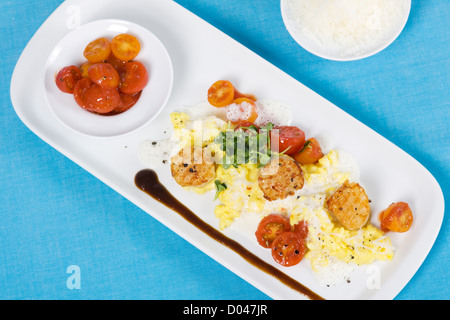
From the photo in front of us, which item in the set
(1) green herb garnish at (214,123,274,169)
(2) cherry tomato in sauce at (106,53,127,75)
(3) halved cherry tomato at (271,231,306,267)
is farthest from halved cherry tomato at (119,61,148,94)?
(3) halved cherry tomato at (271,231,306,267)

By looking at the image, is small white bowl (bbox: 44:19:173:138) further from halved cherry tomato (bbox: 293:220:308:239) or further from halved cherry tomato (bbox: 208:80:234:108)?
halved cherry tomato (bbox: 293:220:308:239)

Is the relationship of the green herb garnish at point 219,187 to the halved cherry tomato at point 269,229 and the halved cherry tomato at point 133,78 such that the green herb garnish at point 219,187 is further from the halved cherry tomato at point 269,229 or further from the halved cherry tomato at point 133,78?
the halved cherry tomato at point 133,78

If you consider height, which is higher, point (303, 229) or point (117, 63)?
point (117, 63)

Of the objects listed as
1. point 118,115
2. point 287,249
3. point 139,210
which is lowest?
point 287,249

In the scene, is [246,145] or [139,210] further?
[139,210]

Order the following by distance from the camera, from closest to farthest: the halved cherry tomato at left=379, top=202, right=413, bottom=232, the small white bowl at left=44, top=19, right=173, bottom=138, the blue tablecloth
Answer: the halved cherry tomato at left=379, top=202, right=413, bottom=232 → the small white bowl at left=44, top=19, right=173, bottom=138 → the blue tablecloth

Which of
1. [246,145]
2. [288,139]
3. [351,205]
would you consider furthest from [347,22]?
[351,205]

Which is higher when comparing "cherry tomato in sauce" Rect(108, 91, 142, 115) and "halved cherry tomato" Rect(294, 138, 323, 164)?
"cherry tomato in sauce" Rect(108, 91, 142, 115)

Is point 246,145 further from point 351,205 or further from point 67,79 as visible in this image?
point 67,79

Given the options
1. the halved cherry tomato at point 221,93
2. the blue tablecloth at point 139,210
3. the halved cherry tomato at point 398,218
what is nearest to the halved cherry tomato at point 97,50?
the blue tablecloth at point 139,210
